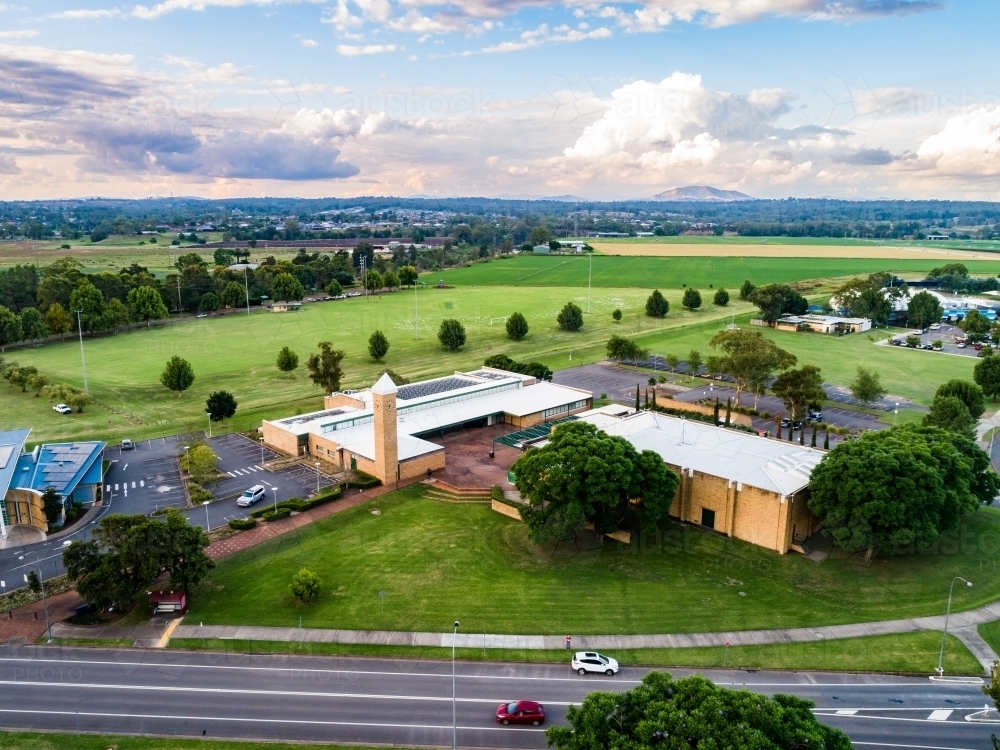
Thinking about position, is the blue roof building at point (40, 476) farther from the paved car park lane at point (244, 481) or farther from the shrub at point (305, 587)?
the shrub at point (305, 587)

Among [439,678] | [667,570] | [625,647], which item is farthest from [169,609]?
[667,570]

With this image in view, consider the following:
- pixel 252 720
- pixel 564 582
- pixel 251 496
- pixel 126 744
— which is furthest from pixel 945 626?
pixel 251 496

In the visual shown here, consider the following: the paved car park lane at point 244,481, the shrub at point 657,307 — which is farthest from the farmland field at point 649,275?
the paved car park lane at point 244,481

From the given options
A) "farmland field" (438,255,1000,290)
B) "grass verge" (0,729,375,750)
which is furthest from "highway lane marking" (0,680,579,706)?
"farmland field" (438,255,1000,290)

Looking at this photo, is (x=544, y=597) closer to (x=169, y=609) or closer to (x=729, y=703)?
(x=729, y=703)

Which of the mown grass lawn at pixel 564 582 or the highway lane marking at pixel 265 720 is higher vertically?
the mown grass lawn at pixel 564 582
